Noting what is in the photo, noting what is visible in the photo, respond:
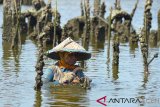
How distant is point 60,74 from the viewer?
12.3 meters

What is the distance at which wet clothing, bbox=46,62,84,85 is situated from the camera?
1229 cm

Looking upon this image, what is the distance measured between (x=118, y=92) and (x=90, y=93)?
557 mm

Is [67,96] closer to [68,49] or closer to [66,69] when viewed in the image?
[66,69]

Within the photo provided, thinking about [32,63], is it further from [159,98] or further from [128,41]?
[128,41]

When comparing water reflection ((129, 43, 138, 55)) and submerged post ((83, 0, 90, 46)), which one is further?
water reflection ((129, 43, 138, 55))

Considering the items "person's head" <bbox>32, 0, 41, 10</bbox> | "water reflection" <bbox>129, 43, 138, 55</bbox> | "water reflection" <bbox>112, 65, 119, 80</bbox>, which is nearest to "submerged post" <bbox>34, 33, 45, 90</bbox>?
"water reflection" <bbox>112, 65, 119, 80</bbox>

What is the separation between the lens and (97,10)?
27.2m

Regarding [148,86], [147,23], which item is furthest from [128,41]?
[148,86]

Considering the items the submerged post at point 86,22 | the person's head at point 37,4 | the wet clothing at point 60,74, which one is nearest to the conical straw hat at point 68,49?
the wet clothing at point 60,74

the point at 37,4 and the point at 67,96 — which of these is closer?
the point at 67,96

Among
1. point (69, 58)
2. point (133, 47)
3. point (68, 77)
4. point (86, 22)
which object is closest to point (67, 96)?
point (68, 77)

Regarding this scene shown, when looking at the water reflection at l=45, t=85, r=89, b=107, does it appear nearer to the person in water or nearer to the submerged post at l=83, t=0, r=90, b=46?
the person in water

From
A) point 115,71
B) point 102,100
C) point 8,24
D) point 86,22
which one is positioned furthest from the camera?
point 8,24
